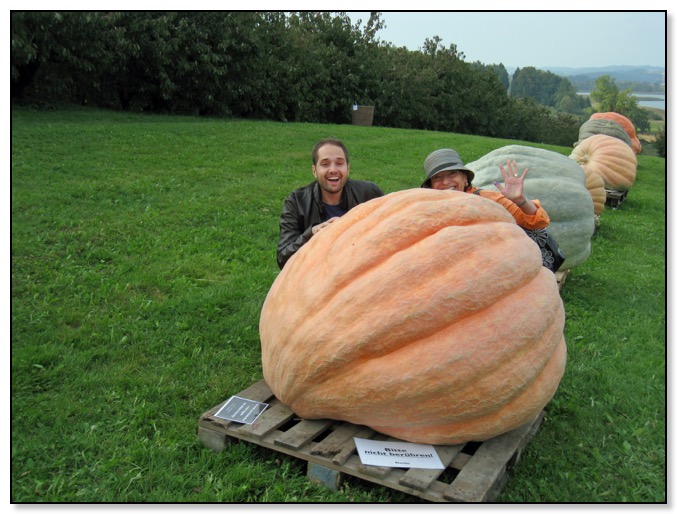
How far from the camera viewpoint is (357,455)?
2793 mm

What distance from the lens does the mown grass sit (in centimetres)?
284

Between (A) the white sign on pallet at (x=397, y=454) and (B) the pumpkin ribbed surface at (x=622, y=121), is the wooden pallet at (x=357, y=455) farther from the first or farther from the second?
(B) the pumpkin ribbed surface at (x=622, y=121)

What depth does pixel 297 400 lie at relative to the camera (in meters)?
2.95

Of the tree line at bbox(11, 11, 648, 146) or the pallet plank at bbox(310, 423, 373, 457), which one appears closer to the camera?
the pallet plank at bbox(310, 423, 373, 457)

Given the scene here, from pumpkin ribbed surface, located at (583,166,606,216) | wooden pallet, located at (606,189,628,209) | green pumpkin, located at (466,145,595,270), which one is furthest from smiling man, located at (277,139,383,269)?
wooden pallet, located at (606,189,628,209)

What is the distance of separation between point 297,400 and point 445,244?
1059 mm

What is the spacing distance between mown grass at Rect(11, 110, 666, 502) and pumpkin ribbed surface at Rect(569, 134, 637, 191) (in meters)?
1.90

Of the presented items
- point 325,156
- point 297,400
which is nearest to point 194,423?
point 297,400

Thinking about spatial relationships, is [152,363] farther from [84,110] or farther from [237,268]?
[84,110]

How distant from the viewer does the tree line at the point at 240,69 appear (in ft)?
42.8

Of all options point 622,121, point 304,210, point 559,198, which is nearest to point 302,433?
point 304,210

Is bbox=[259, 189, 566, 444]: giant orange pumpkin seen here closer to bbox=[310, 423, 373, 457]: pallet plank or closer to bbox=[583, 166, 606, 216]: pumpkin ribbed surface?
bbox=[310, 423, 373, 457]: pallet plank

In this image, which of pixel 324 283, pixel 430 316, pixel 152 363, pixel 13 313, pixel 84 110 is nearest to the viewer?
pixel 430 316

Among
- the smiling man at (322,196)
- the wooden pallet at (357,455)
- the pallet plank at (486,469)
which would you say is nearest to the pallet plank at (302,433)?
the wooden pallet at (357,455)
